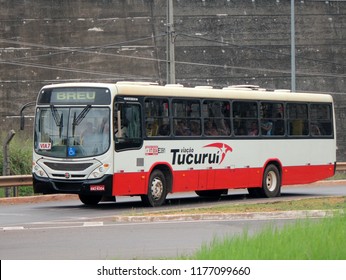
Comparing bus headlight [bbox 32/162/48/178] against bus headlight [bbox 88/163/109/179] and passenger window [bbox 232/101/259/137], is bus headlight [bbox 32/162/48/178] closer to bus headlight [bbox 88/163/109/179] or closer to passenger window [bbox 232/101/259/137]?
bus headlight [bbox 88/163/109/179]

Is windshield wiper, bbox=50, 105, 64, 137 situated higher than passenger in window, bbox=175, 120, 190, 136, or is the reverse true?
windshield wiper, bbox=50, 105, 64, 137

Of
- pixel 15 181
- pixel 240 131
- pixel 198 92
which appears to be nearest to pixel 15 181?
pixel 15 181

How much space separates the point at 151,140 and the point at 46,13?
36354 mm

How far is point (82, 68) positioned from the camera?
60281 millimetres

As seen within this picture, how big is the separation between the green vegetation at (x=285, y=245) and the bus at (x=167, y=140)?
443 inches

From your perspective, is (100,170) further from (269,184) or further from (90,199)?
(269,184)

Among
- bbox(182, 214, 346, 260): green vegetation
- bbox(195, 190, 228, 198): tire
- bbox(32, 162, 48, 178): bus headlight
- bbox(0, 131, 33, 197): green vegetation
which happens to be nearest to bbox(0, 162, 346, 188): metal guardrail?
bbox(0, 131, 33, 197): green vegetation

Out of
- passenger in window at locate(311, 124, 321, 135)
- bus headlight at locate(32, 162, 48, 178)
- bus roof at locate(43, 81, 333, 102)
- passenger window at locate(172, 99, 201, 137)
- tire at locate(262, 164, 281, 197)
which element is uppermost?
bus roof at locate(43, 81, 333, 102)

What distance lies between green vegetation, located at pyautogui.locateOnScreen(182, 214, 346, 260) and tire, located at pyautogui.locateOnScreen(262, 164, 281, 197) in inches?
644

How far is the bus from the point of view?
85.7 feet

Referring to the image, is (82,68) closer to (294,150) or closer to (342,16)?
(342,16)

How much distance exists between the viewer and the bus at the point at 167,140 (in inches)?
1029

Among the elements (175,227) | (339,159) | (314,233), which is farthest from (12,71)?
(314,233)

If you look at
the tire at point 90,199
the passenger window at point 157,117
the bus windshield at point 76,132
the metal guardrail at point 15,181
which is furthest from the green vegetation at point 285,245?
the metal guardrail at point 15,181
